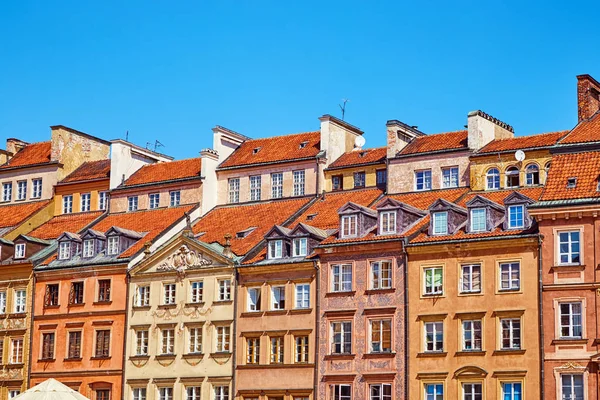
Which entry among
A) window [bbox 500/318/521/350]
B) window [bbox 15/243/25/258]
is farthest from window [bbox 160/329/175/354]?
window [bbox 500/318/521/350]

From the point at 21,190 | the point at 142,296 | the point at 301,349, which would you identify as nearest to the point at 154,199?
the point at 142,296

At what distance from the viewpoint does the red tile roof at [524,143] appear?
67.1 metres

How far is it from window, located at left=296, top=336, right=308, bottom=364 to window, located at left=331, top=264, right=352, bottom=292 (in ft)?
9.58

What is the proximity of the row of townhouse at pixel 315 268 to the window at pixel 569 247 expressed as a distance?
7 cm

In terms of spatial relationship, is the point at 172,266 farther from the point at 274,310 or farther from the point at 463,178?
the point at 463,178

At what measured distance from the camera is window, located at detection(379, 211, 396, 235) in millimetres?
63344

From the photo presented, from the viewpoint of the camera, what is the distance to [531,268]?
5828 cm

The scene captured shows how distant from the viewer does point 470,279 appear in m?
60.1

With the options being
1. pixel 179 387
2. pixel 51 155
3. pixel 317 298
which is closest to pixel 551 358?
pixel 317 298

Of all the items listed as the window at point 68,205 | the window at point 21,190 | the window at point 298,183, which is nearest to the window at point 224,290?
the window at point 298,183

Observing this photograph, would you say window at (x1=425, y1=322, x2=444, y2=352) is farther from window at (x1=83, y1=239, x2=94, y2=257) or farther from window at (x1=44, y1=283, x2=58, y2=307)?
window at (x1=44, y1=283, x2=58, y2=307)

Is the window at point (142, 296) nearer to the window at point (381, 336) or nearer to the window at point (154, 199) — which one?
the window at point (154, 199)

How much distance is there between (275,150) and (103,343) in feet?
50.2

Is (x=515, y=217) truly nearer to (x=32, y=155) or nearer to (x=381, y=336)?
(x=381, y=336)
